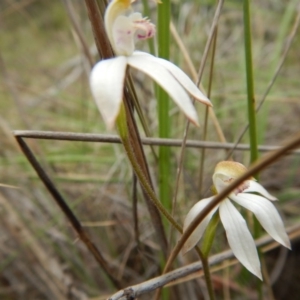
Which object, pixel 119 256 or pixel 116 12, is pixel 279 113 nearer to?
pixel 119 256

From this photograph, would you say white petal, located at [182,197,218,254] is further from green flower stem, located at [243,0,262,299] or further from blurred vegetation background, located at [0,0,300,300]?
blurred vegetation background, located at [0,0,300,300]

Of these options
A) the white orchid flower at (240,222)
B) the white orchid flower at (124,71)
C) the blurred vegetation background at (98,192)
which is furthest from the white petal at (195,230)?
the blurred vegetation background at (98,192)

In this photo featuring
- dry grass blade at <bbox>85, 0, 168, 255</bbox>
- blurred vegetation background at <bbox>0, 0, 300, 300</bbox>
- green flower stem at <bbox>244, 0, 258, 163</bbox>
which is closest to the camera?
dry grass blade at <bbox>85, 0, 168, 255</bbox>

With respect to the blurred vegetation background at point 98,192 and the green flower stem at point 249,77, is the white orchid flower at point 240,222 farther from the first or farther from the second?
the blurred vegetation background at point 98,192

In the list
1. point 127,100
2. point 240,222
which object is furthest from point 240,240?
point 127,100

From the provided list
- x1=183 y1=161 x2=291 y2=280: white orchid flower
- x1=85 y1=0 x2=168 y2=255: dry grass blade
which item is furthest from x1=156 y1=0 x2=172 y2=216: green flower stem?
x1=183 y1=161 x2=291 y2=280: white orchid flower
